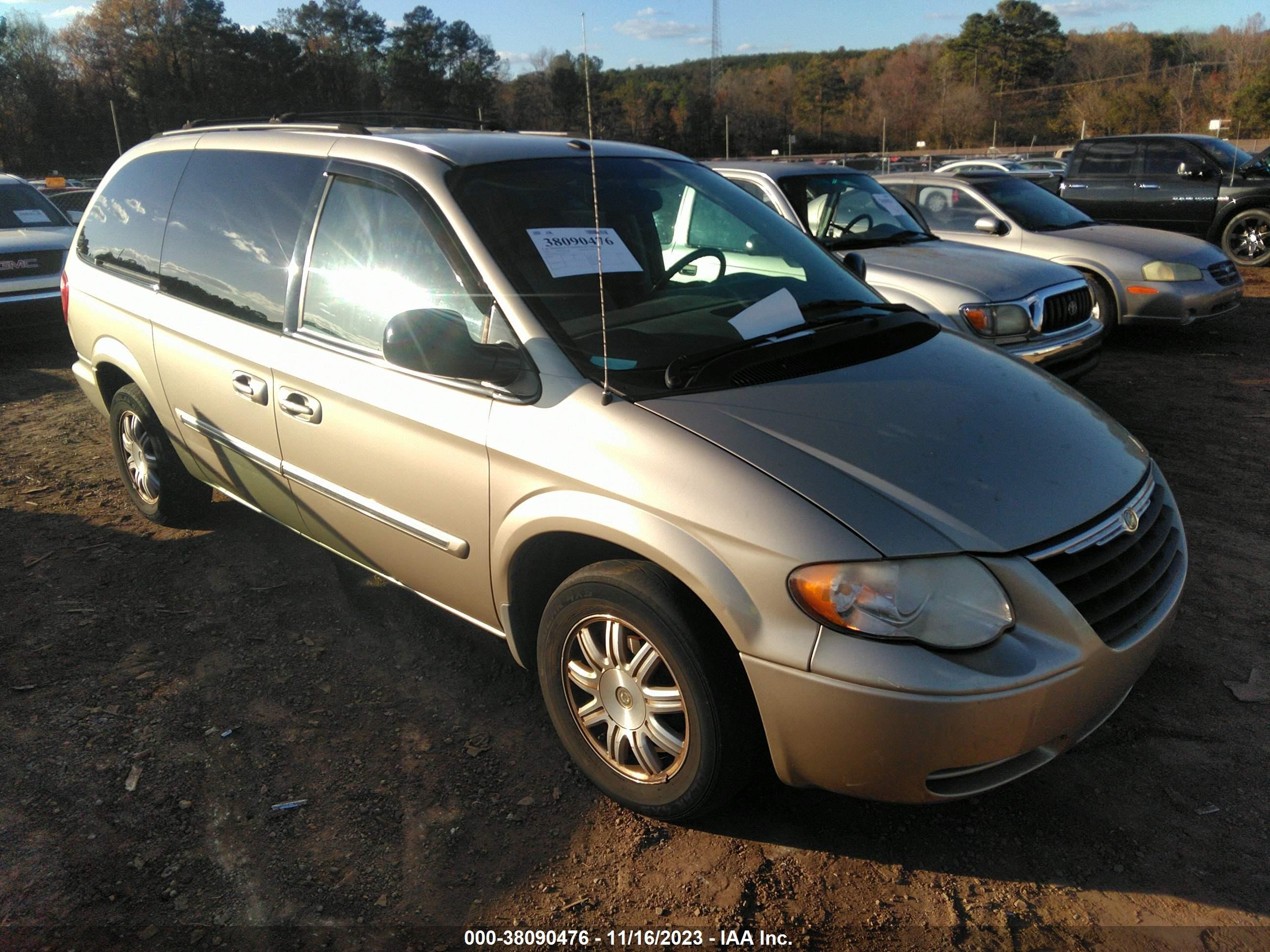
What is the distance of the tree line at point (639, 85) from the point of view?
41.2 feet

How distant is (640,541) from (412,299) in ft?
3.93

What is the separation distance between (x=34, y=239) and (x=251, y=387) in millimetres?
8193

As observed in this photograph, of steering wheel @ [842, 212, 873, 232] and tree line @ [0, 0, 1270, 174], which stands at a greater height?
tree line @ [0, 0, 1270, 174]

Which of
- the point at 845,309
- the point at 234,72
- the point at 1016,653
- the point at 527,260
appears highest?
the point at 234,72

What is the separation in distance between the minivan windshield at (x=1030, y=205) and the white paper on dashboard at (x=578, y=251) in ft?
22.5

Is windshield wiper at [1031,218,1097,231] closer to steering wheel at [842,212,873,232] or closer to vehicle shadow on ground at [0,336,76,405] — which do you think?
steering wheel at [842,212,873,232]

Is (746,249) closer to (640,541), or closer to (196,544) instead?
(640,541)

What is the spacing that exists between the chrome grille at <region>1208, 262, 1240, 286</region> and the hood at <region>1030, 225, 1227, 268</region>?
45 millimetres

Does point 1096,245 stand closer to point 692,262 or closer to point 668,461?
point 692,262

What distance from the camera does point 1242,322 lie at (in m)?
9.46

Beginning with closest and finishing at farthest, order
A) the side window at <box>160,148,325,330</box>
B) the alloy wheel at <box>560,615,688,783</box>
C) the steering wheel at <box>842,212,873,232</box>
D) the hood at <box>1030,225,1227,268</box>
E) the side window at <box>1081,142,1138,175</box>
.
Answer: the alloy wheel at <box>560,615,688,783</box> → the side window at <box>160,148,325,330</box> → the steering wheel at <box>842,212,873,232</box> → the hood at <box>1030,225,1227,268</box> → the side window at <box>1081,142,1138,175</box>

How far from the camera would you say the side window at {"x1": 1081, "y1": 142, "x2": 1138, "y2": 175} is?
492 inches

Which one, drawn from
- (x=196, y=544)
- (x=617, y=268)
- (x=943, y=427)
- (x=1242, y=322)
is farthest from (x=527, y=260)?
(x=1242, y=322)

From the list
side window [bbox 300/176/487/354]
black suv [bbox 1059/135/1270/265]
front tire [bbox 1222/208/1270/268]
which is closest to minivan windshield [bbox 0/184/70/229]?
side window [bbox 300/176/487/354]
